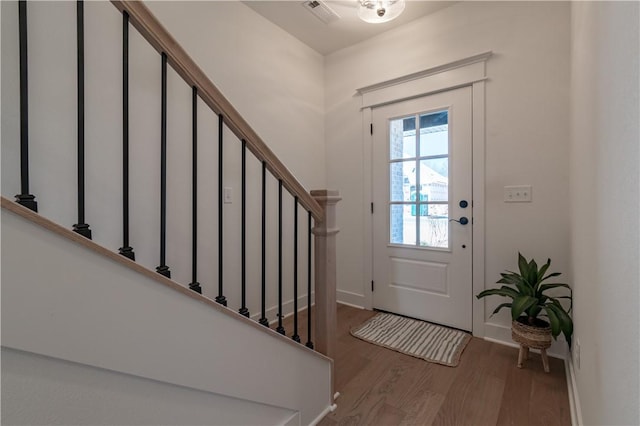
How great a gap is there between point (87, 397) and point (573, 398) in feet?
6.94

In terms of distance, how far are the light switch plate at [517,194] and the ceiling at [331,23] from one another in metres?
1.60

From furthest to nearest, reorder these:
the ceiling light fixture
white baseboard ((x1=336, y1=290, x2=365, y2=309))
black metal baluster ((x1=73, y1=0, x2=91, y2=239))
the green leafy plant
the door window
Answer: white baseboard ((x1=336, y1=290, x2=365, y2=309))
the door window
the ceiling light fixture
the green leafy plant
black metal baluster ((x1=73, y1=0, x2=91, y2=239))

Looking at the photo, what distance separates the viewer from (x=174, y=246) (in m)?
1.93

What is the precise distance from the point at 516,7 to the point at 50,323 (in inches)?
121

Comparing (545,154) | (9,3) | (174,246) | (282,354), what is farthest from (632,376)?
(9,3)

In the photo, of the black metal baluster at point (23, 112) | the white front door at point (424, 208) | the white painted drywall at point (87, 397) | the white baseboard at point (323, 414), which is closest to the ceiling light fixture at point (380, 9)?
the white front door at point (424, 208)

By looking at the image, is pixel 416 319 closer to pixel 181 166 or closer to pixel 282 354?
pixel 282 354

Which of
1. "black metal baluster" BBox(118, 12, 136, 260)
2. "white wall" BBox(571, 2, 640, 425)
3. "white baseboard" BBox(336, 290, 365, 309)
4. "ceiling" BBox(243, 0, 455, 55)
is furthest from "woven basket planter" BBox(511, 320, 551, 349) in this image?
"ceiling" BBox(243, 0, 455, 55)

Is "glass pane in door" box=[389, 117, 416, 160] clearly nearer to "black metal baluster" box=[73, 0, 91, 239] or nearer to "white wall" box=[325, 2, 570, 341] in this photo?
"white wall" box=[325, 2, 570, 341]

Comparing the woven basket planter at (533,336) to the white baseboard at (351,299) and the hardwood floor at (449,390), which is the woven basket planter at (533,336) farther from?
the white baseboard at (351,299)

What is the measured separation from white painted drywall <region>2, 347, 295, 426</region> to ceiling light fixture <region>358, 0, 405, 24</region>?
7.95 ft

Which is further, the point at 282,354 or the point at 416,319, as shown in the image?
the point at 416,319

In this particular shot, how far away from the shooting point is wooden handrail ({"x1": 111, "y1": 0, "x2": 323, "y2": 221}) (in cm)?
78

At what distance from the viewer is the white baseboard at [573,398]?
4.37ft
